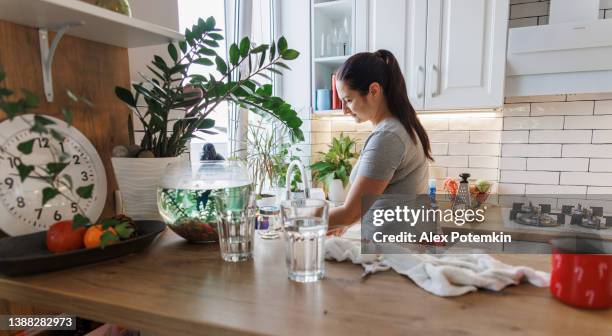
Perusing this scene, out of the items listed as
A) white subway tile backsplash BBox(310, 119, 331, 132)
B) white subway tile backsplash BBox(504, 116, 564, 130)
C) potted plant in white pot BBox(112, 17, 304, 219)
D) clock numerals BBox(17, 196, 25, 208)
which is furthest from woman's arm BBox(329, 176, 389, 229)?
white subway tile backsplash BBox(504, 116, 564, 130)

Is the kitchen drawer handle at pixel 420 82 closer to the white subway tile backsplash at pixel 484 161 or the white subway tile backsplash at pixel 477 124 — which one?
the white subway tile backsplash at pixel 477 124

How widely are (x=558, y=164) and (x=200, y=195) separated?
212 cm

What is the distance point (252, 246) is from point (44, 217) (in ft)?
1.62

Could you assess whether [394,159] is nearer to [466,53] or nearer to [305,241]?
[305,241]

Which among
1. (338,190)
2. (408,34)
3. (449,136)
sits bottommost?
(338,190)

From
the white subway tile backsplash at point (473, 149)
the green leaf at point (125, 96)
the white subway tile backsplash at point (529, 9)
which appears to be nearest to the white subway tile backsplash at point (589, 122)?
the white subway tile backsplash at point (473, 149)

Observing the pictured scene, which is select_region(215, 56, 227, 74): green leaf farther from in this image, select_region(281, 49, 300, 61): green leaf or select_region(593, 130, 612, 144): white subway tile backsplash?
select_region(593, 130, 612, 144): white subway tile backsplash

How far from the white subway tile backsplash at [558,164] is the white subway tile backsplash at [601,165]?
0.03 meters

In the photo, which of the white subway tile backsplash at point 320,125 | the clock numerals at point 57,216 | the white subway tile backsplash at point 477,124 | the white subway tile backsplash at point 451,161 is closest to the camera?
the clock numerals at point 57,216

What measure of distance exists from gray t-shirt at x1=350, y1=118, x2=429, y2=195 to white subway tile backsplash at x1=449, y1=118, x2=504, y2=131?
1.09 metres

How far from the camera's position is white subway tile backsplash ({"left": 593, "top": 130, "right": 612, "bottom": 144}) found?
1942 millimetres

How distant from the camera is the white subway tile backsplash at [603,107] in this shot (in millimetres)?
1919

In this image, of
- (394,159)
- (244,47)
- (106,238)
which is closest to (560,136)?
(394,159)

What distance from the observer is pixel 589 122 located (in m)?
1.96
